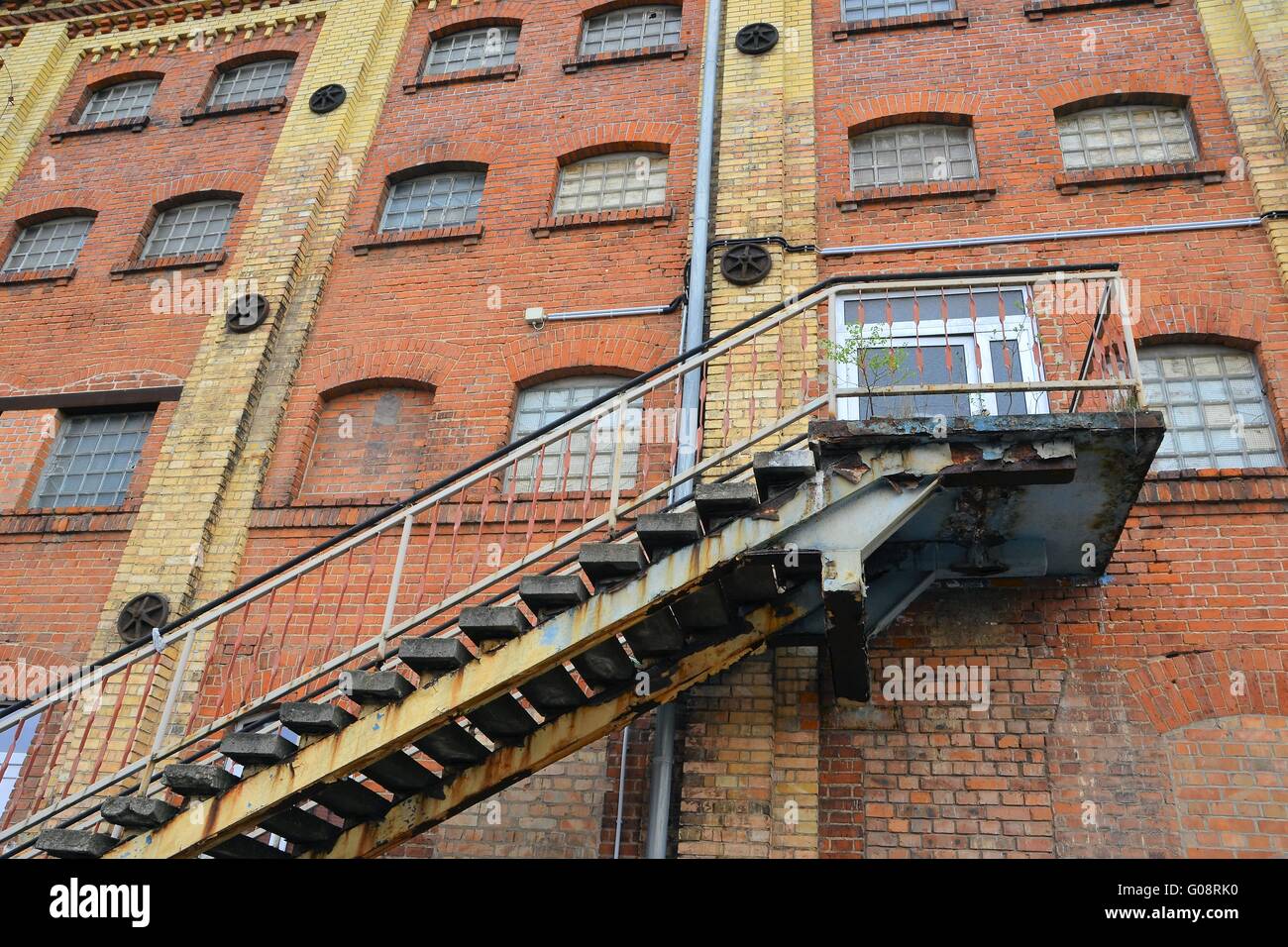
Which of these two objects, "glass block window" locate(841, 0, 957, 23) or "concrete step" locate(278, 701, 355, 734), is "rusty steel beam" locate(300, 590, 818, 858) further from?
"glass block window" locate(841, 0, 957, 23)

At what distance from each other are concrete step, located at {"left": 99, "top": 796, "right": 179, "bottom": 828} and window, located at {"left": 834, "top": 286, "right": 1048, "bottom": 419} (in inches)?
203

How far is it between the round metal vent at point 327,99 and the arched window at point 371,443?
13.6 feet

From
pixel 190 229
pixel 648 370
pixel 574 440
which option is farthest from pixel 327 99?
pixel 648 370

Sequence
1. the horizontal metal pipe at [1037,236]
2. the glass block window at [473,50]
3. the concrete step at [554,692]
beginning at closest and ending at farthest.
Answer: the concrete step at [554,692] < the horizontal metal pipe at [1037,236] < the glass block window at [473,50]

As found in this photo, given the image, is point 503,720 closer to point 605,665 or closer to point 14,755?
point 605,665

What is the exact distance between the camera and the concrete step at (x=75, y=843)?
17.5 feet

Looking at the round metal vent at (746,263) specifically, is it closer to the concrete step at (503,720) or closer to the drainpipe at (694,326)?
→ the drainpipe at (694,326)

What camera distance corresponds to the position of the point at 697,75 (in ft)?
34.2

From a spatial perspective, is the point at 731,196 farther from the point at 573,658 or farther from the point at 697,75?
the point at 573,658

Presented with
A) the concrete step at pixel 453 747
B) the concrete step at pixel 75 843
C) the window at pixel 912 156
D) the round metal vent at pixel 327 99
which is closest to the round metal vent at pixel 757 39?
the window at pixel 912 156

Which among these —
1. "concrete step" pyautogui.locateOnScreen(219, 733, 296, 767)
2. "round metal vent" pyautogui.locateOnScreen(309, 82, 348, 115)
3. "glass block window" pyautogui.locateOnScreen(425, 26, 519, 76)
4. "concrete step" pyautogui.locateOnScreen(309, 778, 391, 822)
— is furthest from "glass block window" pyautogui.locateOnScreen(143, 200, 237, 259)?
"concrete step" pyautogui.locateOnScreen(309, 778, 391, 822)

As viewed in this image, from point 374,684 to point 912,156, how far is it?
24.2 feet

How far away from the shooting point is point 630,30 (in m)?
11.4

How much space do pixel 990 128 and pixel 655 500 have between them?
5.17 m
